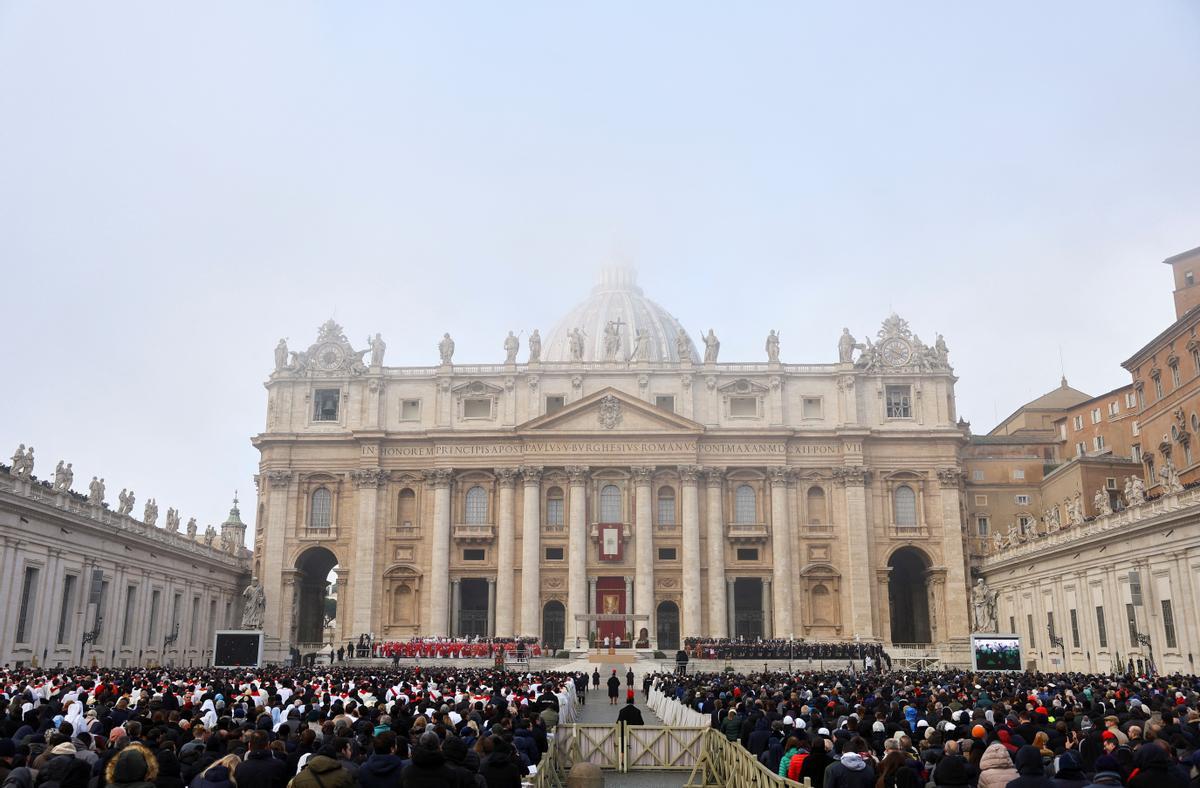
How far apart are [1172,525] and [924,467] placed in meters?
32.3

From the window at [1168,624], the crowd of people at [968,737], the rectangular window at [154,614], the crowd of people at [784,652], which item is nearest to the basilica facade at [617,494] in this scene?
the crowd of people at [784,652]

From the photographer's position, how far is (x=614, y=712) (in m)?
37.5

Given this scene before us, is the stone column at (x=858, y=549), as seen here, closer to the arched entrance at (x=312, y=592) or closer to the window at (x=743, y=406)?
the window at (x=743, y=406)

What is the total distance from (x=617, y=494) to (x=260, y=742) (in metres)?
66.5

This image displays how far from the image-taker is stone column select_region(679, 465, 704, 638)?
243 feet

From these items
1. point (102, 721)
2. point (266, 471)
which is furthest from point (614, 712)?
point (266, 471)

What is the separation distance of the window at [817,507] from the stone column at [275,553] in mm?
34582

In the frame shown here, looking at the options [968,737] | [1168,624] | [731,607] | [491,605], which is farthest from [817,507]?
[968,737]

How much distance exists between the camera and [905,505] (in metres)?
78.4

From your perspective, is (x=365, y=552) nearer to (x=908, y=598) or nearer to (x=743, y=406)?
(x=743, y=406)

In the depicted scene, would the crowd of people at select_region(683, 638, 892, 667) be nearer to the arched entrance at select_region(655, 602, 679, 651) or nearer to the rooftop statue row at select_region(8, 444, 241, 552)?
the arched entrance at select_region(655, 602, 679, 651)

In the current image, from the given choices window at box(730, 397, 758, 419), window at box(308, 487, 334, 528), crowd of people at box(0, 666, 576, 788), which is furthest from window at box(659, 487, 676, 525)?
crowd of people at box(0, 666, 576, 788)

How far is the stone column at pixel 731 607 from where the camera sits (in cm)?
7588

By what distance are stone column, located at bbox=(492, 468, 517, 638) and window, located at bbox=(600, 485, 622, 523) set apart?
640 centimetres
